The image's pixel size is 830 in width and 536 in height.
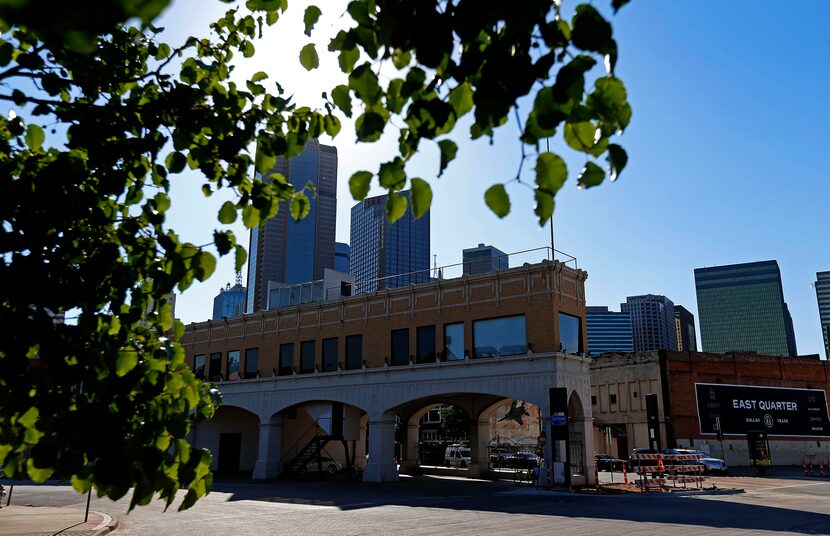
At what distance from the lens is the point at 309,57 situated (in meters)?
3.31

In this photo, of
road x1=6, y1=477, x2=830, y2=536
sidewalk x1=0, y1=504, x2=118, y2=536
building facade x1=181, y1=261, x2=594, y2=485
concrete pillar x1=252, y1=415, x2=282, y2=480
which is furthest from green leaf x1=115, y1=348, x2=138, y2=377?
concrete pillar x1=252, y1=415, x2=282, y2=480

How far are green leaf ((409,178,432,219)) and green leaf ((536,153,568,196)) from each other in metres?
0.49

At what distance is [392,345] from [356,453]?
11515 mm

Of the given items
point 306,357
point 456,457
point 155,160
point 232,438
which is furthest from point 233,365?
point 155,160

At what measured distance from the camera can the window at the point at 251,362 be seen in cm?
4172

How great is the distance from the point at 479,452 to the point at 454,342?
8.27 metres

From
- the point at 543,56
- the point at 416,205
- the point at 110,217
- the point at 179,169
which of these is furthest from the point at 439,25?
the point at 110,217

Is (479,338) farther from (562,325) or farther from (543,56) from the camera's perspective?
(543,56)

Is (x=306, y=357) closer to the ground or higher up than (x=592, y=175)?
higher up

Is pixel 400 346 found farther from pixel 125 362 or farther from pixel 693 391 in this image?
pixel 125 362

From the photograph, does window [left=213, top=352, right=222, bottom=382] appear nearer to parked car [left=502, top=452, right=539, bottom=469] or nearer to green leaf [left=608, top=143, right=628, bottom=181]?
parked car [left=502, top=452, right=539, bottom=469]

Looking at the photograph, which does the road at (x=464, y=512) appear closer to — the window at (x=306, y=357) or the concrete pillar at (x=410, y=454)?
the window at (x=306, y=357)

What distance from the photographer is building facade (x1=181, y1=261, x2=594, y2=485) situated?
1196 inches

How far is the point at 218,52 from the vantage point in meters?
5.83
